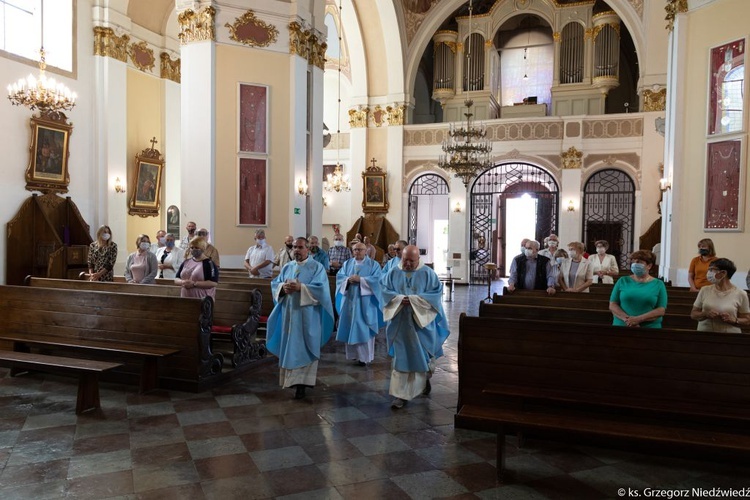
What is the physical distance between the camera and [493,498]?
3518 millimetres

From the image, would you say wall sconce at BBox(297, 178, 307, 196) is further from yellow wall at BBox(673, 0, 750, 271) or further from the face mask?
the face mask

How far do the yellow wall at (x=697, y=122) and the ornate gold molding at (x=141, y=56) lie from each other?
44.5 feet

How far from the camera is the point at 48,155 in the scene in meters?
12.7

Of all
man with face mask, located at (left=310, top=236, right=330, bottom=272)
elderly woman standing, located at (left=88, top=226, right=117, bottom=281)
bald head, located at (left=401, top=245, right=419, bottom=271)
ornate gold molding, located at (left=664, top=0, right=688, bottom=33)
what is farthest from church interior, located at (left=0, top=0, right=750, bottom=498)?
elderly woman standing, located at (left=88, top=226, right=117, bottom=281)

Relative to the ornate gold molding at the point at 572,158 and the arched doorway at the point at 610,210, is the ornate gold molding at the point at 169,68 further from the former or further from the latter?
the arched doorway at the point at 610,210

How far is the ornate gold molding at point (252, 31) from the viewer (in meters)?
11.7

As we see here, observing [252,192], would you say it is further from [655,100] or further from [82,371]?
[655,100]

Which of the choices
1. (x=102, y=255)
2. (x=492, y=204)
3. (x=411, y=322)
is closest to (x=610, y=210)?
(x=492, y=204)

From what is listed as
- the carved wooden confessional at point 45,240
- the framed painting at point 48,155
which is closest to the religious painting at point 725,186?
the carved wooden confessional at point 45,240

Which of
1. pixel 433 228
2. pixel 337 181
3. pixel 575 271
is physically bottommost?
pixel 575 271

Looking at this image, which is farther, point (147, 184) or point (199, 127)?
point (147, 184)

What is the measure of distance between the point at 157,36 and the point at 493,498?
1624 centimetres

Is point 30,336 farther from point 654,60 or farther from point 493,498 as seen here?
point 654,60

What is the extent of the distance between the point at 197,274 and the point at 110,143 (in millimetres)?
9839
